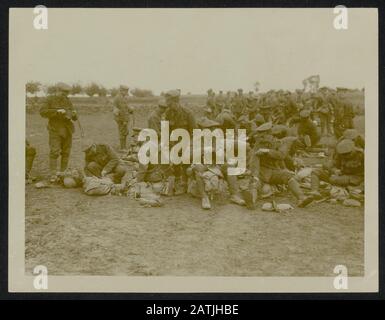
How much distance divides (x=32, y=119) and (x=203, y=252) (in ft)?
9.28

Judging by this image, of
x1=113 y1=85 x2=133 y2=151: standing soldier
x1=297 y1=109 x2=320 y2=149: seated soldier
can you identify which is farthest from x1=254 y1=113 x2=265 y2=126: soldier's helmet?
x1=113 y1=85 x2=133 y2=151: standing soldier

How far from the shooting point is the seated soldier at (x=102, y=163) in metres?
7.07

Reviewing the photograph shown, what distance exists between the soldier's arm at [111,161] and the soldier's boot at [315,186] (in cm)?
262

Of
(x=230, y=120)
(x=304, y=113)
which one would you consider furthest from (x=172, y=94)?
(x=304, y=113)

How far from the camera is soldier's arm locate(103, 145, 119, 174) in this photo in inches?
278

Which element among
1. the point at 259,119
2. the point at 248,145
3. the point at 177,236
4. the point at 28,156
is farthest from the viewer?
the point at 259,119

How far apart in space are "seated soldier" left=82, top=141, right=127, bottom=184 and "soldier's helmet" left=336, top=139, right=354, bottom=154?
9.39ft

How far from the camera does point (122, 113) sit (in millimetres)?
7086

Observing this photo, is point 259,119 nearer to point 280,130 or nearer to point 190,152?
point 280,130

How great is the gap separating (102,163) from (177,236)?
1422 millimetres

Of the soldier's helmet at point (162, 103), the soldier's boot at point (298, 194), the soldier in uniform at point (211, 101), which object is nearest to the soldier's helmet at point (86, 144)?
the soldier's helmet at point (162, 103)

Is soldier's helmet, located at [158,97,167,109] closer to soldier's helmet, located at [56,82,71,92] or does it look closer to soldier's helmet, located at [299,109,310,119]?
soldier's helmet, located at [56,82,71,92]

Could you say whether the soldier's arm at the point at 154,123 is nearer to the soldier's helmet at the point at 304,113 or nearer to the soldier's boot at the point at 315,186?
the soldier's helmet at the point at 304,113
